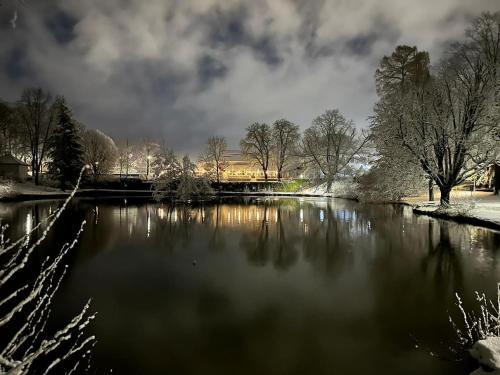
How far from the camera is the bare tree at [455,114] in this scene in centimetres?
2081

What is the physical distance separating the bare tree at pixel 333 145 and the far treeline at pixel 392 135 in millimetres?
152

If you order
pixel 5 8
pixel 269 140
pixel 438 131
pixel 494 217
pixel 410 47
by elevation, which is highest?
pixel 410 47

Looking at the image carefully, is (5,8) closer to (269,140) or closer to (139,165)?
(269,140)

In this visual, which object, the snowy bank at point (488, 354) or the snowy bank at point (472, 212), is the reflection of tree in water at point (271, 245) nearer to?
the snowy bank at point (488, 354)

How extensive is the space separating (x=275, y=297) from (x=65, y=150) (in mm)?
44373

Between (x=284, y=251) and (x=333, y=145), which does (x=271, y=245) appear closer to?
(x=284, y=251)

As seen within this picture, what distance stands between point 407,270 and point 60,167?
145 feet

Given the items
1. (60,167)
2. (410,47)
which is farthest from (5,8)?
(60,167)

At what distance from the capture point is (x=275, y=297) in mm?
8078

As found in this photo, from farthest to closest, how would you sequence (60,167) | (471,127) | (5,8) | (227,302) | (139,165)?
(139,165), (60,167), (471,127), (227,302), (5,8)

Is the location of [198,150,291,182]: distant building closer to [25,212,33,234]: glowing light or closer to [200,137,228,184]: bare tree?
[200,137,228,184]: bare tree

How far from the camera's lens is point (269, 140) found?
216 feet

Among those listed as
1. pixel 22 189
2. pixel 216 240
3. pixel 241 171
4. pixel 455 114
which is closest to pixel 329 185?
pixel 455 114

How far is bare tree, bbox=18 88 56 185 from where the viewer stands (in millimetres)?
46531
